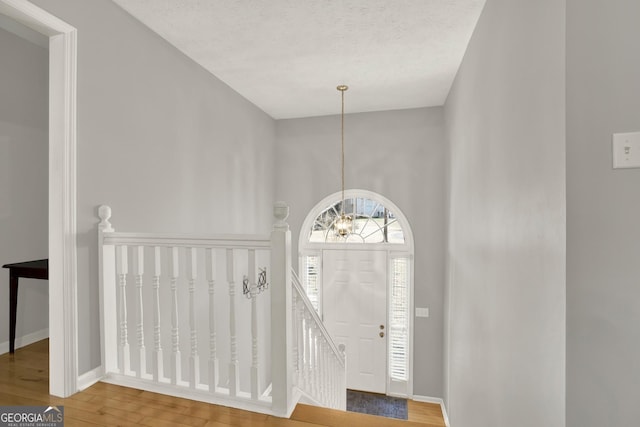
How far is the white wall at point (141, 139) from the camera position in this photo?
191cm

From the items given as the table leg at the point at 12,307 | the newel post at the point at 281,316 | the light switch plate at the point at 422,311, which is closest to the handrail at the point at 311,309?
the newel post at the point at 281,316

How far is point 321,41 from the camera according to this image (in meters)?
2.63

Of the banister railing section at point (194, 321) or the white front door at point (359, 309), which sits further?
the white front door at point (359, 309)

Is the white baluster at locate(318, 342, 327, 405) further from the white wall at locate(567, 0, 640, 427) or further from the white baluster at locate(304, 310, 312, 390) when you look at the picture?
the white wall at locate(567, 0, 640, 427)

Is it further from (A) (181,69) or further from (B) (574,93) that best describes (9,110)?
(B) (574,93)

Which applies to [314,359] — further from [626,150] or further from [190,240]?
[626,150]

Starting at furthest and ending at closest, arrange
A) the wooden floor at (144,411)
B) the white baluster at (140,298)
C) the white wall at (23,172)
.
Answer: the white wall at (23,172)
the white baluster at (140,298)
the wooden floor at (144,411)

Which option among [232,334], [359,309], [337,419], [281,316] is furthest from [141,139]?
[359,309]

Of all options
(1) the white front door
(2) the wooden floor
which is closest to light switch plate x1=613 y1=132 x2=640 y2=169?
(2) the wooden floor

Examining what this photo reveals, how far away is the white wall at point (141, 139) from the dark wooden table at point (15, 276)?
21.1 inches

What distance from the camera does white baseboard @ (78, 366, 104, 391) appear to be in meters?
1.86

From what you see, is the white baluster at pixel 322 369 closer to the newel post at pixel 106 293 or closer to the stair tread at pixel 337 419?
the stair tread at pixel 337 419

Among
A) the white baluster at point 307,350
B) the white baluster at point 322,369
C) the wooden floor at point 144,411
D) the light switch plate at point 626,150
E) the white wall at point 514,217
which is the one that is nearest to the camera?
the light switch plate at point 626,150

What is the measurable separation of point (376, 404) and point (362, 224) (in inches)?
99.1
